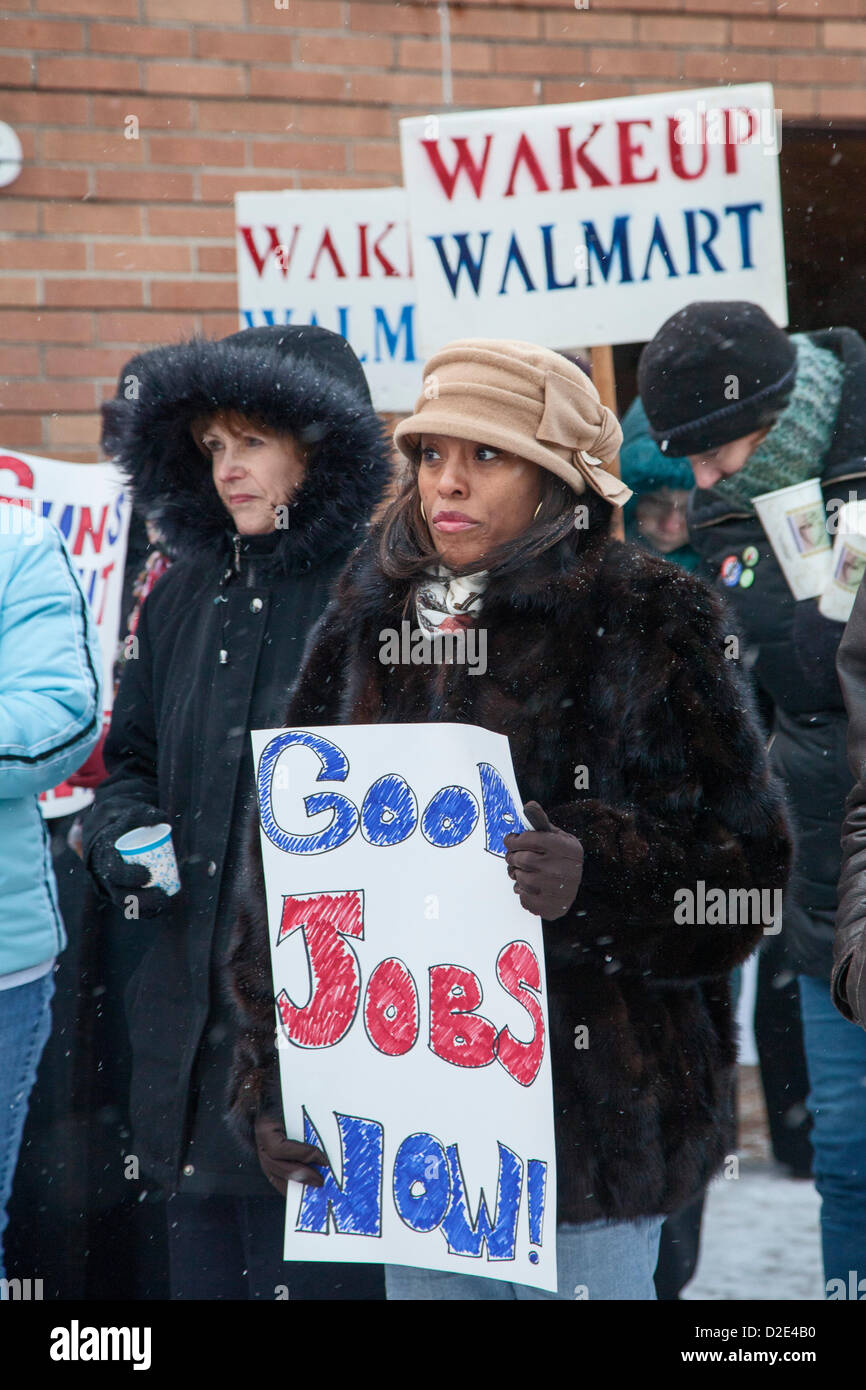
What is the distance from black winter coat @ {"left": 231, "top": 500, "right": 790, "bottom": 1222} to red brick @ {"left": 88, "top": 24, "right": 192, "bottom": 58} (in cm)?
300

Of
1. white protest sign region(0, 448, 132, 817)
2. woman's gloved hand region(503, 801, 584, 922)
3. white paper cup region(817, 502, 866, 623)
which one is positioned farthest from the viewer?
white protest sign region(0, 448, 132, 817)

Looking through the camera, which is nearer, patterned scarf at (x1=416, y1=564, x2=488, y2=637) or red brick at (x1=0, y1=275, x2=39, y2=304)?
patterned scarf at (x1=416, y1=564, x2=488, y2=637)

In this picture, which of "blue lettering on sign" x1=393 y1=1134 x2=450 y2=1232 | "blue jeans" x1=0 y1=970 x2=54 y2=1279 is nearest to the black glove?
"blue jeans" x1=0 y1=970 x2=54 y2=1279

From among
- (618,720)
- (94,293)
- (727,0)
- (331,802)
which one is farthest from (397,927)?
(727,0)

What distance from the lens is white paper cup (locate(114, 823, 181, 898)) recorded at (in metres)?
2.46

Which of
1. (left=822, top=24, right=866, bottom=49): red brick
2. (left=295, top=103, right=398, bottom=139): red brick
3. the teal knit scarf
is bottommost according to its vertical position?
the teal knit scarf

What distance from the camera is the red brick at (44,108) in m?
4.29

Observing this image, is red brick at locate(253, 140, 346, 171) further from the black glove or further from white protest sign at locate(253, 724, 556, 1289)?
white protest sign at locate(253, 724, 556, 1289)

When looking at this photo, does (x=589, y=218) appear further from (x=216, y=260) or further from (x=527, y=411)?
(x=216, y=260)

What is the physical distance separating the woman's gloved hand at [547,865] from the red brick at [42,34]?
3.38m

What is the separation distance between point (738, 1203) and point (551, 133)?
2719 mm

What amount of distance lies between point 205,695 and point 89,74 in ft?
8.64

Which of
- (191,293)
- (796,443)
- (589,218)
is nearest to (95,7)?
(191,293)

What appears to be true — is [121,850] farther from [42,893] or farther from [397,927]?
[397,927]
